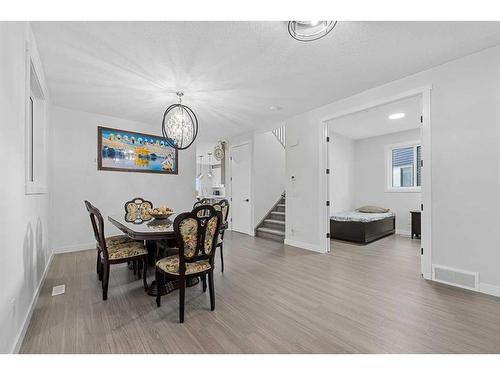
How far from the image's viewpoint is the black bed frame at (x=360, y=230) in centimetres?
458

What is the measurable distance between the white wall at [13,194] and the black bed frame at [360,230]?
16.1ft

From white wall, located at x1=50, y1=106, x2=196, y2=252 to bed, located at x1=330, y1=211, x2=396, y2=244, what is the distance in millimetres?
4260

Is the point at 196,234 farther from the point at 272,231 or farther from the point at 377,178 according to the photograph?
the point at 377,178

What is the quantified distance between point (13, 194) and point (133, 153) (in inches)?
132

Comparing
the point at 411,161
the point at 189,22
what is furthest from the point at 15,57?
the point at 411,161

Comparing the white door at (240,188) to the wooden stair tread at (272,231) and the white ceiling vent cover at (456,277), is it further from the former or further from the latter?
the white ceiling vent cover at (456,277)

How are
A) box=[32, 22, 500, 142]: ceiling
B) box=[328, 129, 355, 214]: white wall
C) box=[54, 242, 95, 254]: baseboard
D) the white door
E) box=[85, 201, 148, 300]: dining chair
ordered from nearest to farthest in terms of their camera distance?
1. box=[32, 22, 500, 142]: ceiling
2. box=[85, 201, 148, 300]: dining chair
3. box=[54, 242, 95, 254]: baseboard
4. the white door
5. box=[328, 129, 355, 214]: white wall

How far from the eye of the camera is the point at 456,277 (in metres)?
2.52

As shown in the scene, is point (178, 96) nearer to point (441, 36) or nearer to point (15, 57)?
point (15, 57)

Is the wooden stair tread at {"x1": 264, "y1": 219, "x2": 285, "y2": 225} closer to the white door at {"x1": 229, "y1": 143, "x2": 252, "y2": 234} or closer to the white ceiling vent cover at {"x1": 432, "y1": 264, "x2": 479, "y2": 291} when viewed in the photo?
the white door at {"x1": 229, "y1": 143, "x2": 252, "y2": 234}

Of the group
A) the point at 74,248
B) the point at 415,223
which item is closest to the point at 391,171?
the point at 415,223

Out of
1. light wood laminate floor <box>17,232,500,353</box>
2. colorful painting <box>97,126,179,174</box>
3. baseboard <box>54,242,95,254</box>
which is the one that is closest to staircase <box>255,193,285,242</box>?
light wood laminate floor <box>17,232,500,353</box>

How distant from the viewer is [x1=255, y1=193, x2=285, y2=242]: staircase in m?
4.99

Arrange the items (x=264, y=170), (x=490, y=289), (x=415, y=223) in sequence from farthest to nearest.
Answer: (x=264, y=170)
(x=415, y=223)
(x=490, y=289)
